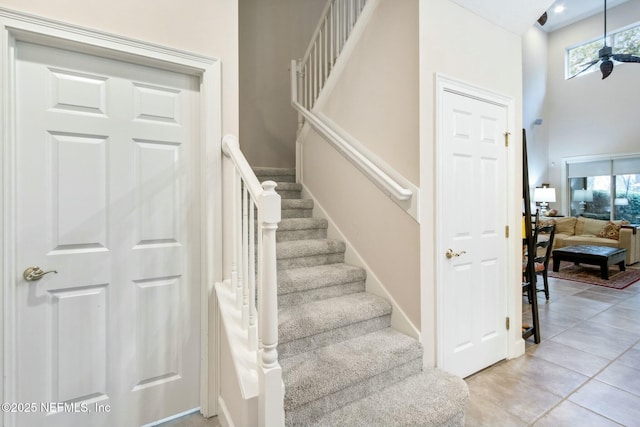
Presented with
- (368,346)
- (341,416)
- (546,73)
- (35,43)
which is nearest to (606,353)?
(368,346)

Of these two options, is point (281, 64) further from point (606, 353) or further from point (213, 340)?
point (606, 353)

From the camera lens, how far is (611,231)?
6.23 m

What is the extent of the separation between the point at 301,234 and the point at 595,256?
4.94 meters

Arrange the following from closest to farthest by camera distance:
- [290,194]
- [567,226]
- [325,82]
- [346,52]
A: [346,52], [325,82], [290,194], [567,226]

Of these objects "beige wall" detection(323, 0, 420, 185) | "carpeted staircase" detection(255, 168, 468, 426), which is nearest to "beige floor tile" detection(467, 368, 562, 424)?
"carpeted staircase" detection(255, 168, 468, 426)

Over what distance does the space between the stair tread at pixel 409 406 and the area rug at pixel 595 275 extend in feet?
14.6

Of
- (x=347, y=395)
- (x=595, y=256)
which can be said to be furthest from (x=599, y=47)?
(x=347, y=395)

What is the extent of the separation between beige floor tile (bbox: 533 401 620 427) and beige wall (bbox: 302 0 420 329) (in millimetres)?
886

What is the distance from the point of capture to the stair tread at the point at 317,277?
2258 millimetres

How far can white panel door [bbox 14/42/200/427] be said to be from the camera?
61.5 inches

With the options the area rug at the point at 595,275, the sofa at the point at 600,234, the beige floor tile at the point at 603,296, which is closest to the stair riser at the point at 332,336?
the beige floor tile at the point at 603,296

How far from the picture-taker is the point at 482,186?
2463 mm

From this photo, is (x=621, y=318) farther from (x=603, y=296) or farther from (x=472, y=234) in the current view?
(x=472, y=234)

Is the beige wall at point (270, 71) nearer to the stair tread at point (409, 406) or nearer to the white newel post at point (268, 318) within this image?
the white newel post at point (268, 318)
